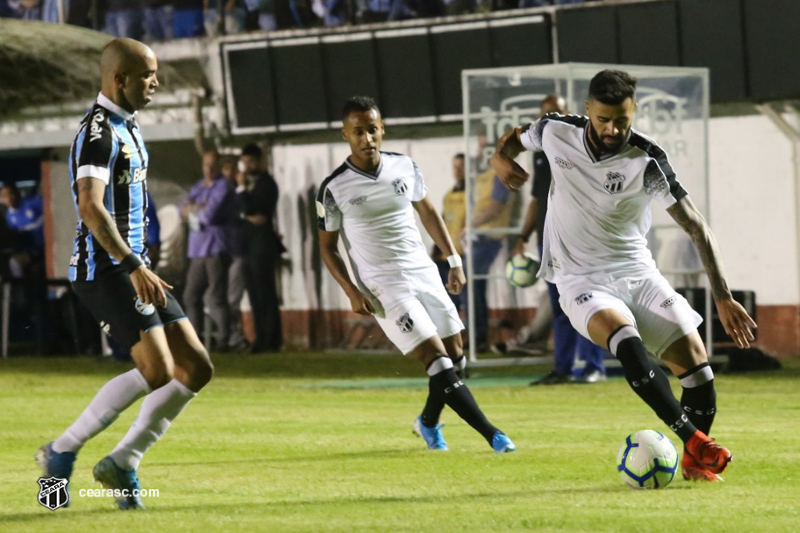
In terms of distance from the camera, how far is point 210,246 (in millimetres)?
20141

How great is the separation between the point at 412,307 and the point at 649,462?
2426 mm

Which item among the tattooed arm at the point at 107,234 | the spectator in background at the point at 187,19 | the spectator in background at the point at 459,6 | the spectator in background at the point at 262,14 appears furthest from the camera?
the spectator in background at the point at 187,19

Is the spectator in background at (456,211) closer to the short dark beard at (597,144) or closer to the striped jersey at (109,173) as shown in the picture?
the short dark beard at (597,144)

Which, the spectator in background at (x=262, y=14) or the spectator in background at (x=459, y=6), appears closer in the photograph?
the spectator in background at (x=459, y=6)

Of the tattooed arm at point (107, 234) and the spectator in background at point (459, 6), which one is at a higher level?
the spectator in background at point (459, 6)

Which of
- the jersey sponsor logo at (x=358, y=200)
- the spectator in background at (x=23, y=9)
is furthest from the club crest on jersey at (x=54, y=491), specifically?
the spectator in background at (x=23, y=9)

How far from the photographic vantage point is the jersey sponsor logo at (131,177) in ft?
23.0

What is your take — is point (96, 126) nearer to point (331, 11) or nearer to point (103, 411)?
point (103, 411)

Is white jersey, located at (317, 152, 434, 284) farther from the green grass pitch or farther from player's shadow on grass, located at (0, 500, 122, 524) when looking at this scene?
player's shadow on grass, located at (0, 500, 122, 524)

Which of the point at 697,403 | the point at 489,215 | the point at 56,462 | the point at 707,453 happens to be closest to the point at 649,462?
the point at 707,453

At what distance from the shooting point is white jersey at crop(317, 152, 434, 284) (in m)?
9.81

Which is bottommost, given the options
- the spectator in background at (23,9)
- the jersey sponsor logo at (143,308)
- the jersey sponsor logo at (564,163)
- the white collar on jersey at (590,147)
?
the jersey sponsor logo at (143,308)

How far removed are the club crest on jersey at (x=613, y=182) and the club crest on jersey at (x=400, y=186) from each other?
2170 millimetres

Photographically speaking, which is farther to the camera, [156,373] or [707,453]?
[707,453]
